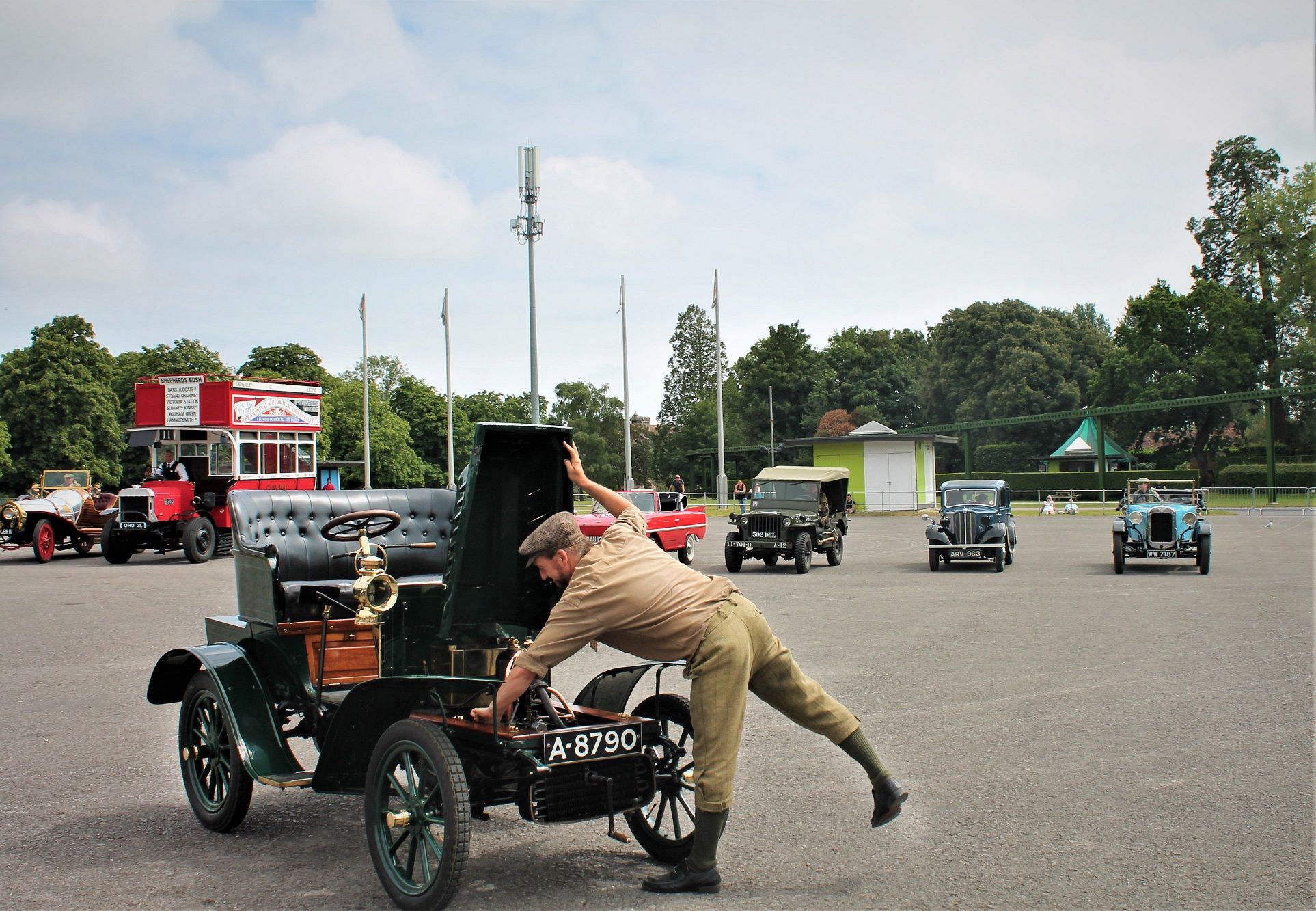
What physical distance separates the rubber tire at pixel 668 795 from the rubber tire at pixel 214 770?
1852 millimetres

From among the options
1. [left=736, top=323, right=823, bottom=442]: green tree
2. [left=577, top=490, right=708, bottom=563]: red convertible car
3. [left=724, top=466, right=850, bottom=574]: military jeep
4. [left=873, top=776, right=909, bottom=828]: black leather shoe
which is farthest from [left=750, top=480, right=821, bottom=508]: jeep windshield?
[left=736, top=323, right=823, bottom=442]: green tree

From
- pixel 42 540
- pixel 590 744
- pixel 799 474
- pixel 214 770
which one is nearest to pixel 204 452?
pixel 42 540

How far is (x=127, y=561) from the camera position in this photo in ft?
80.9

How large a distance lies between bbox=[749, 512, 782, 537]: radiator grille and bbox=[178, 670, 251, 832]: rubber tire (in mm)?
16979

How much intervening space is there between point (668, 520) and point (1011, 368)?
6070cm

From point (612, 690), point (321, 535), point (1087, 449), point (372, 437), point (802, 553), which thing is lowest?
point (802, 553)

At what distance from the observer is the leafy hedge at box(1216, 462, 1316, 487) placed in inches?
2200

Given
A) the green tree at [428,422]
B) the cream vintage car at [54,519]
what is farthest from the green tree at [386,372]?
the cream vintage car at [54,519]

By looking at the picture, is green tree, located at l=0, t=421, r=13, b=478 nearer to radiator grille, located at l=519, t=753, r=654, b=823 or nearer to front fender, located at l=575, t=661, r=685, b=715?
front fender, located at l=575, t=661, r=685, b=715

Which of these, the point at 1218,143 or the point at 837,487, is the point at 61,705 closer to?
the point at 837,487

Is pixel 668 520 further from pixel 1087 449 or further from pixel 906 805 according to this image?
pixel 1087 449

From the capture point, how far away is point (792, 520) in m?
22.0

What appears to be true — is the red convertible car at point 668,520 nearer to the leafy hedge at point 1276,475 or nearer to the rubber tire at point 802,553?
the rubber tire at point 802,553

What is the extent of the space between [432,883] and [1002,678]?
634 centimetres
